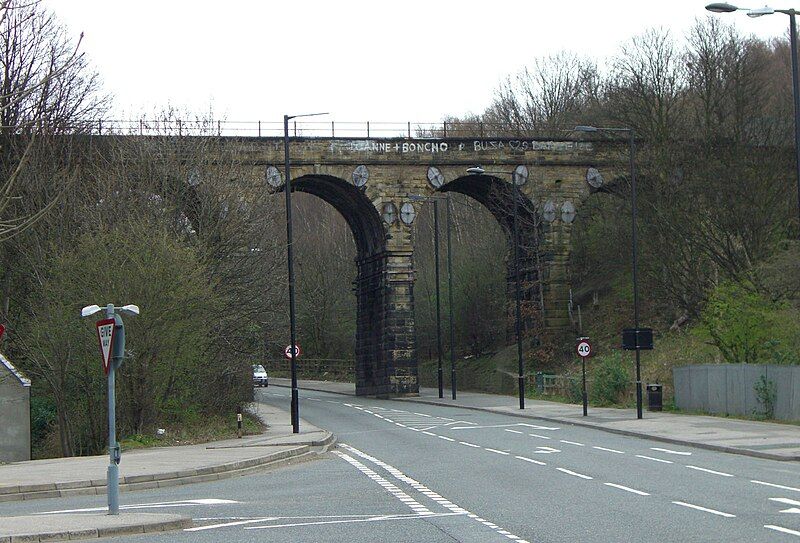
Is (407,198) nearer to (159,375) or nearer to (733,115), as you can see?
(733,115)

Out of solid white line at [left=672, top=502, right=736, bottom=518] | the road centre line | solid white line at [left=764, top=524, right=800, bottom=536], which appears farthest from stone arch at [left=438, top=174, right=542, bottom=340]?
solid white line at [left=764, top=524, right=800, bottom=536]

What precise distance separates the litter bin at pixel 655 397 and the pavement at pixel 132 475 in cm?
1189

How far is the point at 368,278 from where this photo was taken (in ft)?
208

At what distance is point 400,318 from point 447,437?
27442 millimetres

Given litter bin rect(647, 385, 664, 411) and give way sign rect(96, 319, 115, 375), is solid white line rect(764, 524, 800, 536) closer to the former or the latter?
give way sign rect(96, 319, 115, 375)

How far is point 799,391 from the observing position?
30.2 m

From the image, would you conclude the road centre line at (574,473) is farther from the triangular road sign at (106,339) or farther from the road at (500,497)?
the triangular road sign at (106,339)

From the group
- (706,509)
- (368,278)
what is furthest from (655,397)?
(368,278)

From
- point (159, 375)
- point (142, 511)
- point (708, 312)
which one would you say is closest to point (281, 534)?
point (142, 511)

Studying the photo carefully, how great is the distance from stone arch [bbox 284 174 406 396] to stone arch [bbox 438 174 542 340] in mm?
4445

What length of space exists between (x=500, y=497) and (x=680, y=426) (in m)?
16.2

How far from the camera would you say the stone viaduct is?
192 ft

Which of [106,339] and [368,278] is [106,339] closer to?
[106,339]

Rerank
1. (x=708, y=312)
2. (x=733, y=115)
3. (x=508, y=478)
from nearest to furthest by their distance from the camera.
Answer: (x=508, y=478) < (x=708, y=312) < (x=733, y=115)
